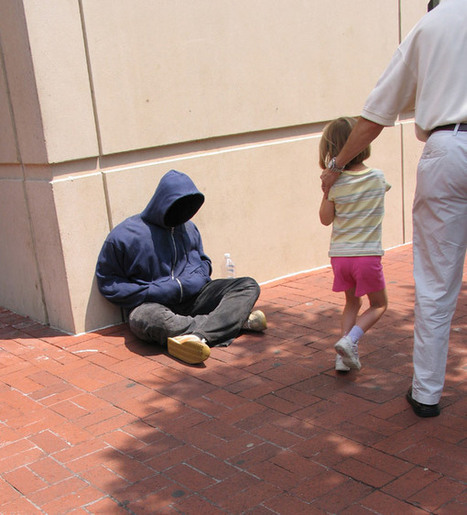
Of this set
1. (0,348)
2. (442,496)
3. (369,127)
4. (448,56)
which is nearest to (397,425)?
(442,496)

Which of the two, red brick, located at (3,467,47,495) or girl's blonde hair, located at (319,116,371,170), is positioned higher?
girl's blonde hair, located at (319,116,371,170)

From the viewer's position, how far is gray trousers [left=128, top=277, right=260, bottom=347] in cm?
477

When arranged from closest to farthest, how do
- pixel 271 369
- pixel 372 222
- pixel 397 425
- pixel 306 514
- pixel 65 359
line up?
pixel 306 514, pixel 397 425, pixel 372 222, pixel 271 369, pixel 65 359

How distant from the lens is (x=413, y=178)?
7.30 meters

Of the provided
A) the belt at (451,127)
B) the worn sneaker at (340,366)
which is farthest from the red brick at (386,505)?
the belt at (451,127)

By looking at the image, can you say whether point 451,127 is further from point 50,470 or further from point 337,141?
point 50,470

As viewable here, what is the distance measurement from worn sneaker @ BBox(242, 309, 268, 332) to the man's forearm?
1563mm

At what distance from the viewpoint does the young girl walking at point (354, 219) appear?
4016 mm

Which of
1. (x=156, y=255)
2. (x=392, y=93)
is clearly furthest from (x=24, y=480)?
(x=392, y=93)

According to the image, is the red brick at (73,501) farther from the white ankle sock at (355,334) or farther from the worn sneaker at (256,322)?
the worn sneaker at (256,322)

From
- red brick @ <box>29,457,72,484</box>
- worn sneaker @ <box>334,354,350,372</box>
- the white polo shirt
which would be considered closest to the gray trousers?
worn sneaker @ <box>334,354,350,372</box>

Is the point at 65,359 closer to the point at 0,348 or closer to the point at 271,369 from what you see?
the point at 0,348

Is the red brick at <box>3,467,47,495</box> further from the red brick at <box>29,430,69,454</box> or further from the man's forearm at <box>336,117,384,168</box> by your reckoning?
the man's forearm at <box>336,117,384,168</box>

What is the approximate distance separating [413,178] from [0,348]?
4.46m
